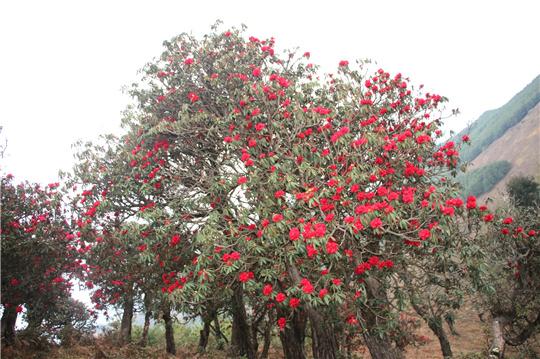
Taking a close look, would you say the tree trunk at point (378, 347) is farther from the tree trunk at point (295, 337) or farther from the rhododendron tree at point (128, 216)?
the rhododendron tree at point (128, 216)

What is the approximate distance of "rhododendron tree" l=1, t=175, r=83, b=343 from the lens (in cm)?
1253

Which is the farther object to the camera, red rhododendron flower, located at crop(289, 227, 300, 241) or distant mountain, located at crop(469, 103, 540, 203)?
distant mountain, located at crop(469, 103, 540, 203)

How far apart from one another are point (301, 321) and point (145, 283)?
5.43 m

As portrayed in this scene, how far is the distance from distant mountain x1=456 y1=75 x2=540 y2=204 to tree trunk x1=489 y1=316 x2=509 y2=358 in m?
59.8

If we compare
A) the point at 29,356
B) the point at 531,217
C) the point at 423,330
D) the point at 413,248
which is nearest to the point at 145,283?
the point at 29,356

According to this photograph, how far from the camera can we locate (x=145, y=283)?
487 inches

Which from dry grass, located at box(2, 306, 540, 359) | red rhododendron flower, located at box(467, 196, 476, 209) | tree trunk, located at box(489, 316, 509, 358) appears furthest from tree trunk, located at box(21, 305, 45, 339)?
tree trunk, located at box(489, 316, 509, 358)

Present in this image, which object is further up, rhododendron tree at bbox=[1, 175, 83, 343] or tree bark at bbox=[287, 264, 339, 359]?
rhododendron tree at bbox=[1, 175, 83, 343]

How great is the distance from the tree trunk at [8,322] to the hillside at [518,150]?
3395 inches

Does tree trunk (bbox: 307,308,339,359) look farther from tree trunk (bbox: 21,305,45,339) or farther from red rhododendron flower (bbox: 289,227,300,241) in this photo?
tree trunk (bbox: 21,305,45,339)

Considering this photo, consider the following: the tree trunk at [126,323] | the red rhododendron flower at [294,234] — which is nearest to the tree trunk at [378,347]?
the red rhododendron flower at [294,234]

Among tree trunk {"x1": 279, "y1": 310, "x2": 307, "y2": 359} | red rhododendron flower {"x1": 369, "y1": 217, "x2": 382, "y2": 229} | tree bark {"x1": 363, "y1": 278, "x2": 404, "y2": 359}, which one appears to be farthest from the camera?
tree trunk {"x1": 279, "y1": 310, "x2": 307, "y2": 359}

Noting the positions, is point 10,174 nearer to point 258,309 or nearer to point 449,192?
point 258,309

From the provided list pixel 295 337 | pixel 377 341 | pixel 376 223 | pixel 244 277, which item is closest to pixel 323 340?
pixel 377 341
